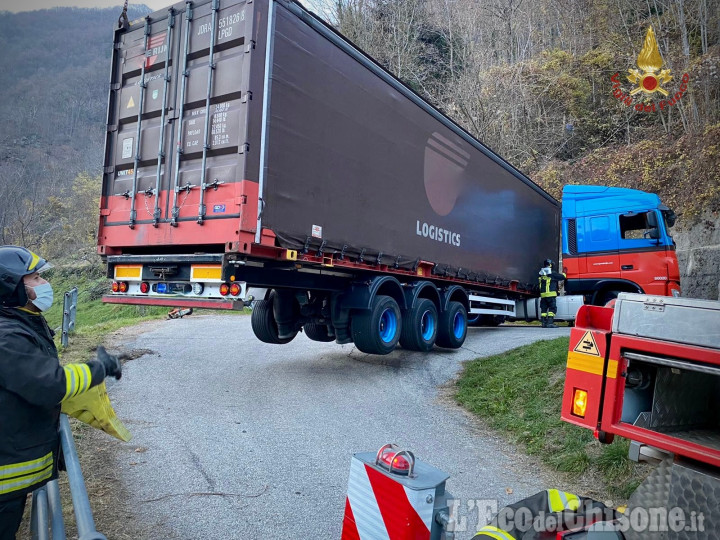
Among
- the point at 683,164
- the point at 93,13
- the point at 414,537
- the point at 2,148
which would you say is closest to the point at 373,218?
the point at 414,537

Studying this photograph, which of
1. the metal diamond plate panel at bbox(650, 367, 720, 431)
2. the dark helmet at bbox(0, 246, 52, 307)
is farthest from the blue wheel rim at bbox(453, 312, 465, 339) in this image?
the dark helmet at bbox(0, 246, 52, 307)

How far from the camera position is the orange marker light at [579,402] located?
7.63ft

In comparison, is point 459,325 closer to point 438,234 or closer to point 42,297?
point 438,234

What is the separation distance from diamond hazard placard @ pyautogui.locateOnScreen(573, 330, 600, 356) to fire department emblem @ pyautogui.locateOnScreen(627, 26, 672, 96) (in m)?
18.0

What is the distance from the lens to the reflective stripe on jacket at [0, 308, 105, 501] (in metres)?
2.03

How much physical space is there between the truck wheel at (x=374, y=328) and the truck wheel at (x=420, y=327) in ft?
2.02

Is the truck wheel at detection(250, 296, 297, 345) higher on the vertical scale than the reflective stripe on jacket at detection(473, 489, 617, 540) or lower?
higher

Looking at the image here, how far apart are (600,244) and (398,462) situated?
34.1 feet

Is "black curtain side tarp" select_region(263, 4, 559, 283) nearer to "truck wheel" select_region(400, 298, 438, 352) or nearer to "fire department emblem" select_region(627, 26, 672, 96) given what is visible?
"truck wheel" select_region(400, 298, 438, 352)

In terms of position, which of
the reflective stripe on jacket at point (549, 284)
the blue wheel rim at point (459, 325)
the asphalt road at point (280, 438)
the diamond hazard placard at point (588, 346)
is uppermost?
the reflective stripe on jacket at point (549, 284)

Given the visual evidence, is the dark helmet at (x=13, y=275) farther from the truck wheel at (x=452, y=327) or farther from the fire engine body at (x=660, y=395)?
the truck wheel at (x=452, y=327)

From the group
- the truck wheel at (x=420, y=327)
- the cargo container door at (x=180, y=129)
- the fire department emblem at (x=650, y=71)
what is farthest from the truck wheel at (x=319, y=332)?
the fire department emblem at (x=650, y=71)

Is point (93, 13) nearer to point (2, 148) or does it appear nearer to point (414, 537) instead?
point (2, 148)

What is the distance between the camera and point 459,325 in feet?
30.4
